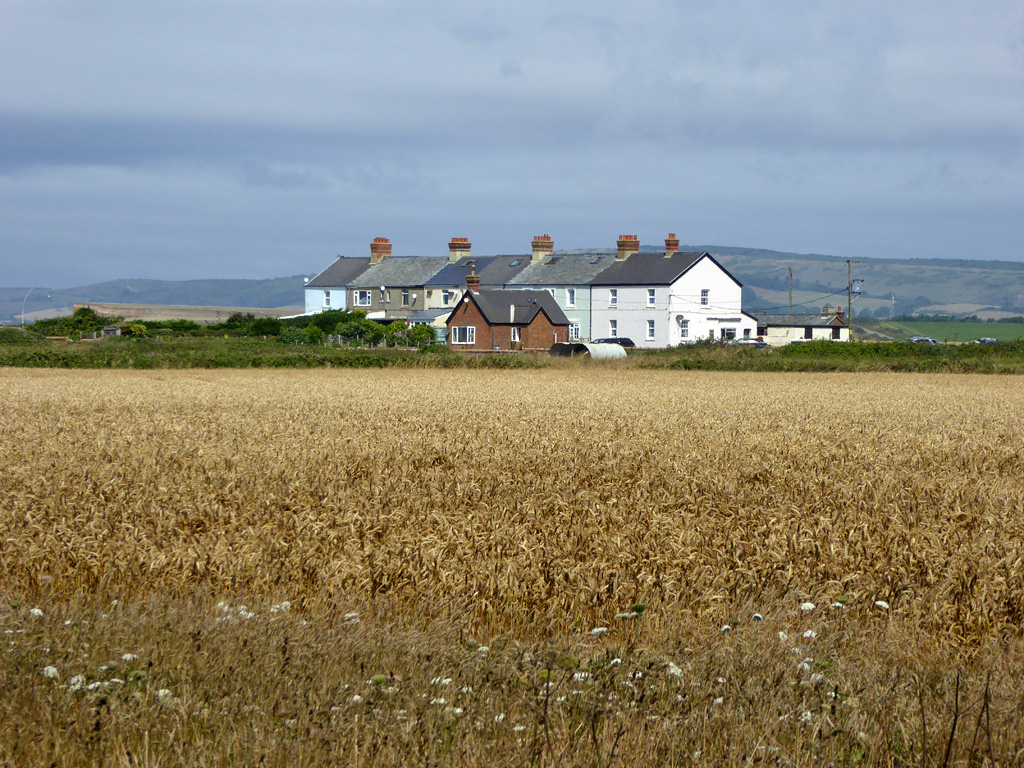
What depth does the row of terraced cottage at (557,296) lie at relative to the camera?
8206 centimetres

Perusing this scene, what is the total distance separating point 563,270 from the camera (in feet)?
309

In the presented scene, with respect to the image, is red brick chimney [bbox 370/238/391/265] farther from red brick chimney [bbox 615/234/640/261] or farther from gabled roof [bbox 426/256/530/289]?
red brick chimney [bbox 615/234/640/261]

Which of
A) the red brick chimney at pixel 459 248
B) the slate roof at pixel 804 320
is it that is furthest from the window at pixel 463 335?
the slate roof at pixel 804 320

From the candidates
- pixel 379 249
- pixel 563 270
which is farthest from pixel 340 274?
pixel 563 270

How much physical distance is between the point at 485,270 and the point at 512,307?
1889 centimetres

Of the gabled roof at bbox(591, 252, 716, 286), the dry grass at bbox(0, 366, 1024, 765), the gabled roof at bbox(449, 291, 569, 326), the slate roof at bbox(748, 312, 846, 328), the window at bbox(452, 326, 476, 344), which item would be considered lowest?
the dry grass at bbox(0, 366, 1024, 765)

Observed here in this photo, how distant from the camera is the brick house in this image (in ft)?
265

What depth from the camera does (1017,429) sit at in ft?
62.5

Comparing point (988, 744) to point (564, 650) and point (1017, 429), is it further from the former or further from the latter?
point (1017, 429)

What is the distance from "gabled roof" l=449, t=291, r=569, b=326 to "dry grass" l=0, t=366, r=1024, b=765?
64.8 m

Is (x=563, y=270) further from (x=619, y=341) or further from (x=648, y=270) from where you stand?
(x=619, y=341)

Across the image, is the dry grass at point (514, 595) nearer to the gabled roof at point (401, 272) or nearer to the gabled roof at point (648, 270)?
the gabled roof at point (648, 270)

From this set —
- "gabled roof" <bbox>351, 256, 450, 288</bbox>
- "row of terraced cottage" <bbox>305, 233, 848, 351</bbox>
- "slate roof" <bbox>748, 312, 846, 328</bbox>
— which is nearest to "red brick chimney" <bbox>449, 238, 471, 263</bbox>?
"row of terraced cottage" <bbox>305, 233, 848, 351</bbox>

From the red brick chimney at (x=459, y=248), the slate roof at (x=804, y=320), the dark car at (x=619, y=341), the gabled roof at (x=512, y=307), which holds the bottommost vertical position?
the dark car at (x=619, y=341)
